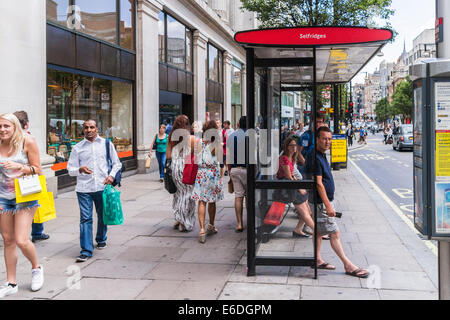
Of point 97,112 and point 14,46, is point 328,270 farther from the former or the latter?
point 97,112

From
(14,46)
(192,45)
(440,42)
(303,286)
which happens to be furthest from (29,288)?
(192,45)

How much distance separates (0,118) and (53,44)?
23.7ft

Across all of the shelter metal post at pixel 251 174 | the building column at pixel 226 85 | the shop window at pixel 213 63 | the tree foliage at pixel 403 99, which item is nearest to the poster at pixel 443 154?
the shelter metal post at pixel 251 174

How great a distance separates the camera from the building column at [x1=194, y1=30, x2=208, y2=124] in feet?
73.0

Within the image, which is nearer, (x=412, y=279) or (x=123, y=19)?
(x=412, y=279)

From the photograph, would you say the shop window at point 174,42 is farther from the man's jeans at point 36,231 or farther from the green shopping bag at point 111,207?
the green shopping bag at point 111,207

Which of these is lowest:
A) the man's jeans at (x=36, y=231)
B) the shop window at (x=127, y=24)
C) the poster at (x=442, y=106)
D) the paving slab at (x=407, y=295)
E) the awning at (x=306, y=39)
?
the paving slab at (x=407, y=295)

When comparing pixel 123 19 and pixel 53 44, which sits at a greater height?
pixel 123 19

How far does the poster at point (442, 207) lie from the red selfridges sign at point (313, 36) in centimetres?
168

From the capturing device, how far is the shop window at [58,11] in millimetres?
11156

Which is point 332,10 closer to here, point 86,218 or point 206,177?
point 206,177

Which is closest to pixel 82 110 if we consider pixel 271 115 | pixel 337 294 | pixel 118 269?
pixel 271 115

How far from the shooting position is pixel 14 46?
934 centimetres

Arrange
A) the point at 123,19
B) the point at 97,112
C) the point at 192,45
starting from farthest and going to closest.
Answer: the point at 192,45
the point at 123,19
the point at 97,112
